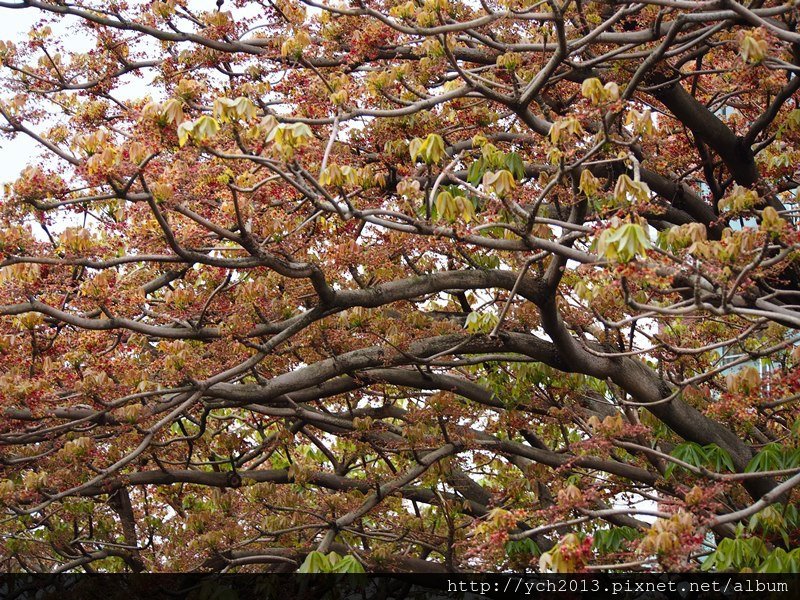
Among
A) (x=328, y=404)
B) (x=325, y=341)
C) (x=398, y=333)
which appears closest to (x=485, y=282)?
(x=398, y=333)

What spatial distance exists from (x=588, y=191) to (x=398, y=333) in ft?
7.07

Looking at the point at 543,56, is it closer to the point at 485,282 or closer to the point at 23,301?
the point at 485,282

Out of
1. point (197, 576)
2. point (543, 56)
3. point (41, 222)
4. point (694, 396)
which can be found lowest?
point (197, 576)

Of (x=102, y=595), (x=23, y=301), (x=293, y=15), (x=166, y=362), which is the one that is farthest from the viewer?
(x=102, y=595)

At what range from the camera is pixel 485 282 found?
669 centimetres

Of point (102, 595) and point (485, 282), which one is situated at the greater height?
point (485, 282)

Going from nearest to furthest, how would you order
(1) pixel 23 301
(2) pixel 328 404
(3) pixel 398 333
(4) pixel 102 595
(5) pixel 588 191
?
(5) pixel 588 191 < (1) pixel 23 301 < (3) pixel 398 333 < (4) pixel 102 595 < (2) pixel 328 404

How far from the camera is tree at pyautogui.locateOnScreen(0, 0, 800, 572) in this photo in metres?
5.37

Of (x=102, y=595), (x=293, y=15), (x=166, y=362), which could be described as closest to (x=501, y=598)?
(x=166, y=362)

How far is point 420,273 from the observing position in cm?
741

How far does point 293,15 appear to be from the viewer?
809 cm

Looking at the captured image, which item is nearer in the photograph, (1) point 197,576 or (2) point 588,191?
(2) point 588,191

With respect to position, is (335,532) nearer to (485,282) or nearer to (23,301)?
(485,282)

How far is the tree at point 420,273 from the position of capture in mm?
5367
